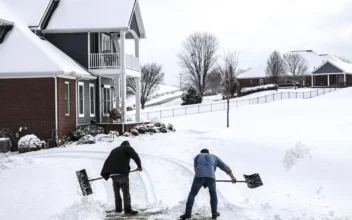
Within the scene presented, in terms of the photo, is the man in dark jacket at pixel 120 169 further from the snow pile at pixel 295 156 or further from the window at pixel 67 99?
the window at pixel 67 99

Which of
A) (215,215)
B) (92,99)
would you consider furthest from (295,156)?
(92,99)

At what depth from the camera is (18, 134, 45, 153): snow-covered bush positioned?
26.0 meters

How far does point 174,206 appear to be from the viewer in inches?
Result: 506

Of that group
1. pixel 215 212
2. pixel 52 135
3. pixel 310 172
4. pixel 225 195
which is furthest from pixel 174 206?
pixel 52 135

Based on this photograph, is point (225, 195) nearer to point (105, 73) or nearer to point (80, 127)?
point (80, 127)

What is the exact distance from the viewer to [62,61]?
29438mm

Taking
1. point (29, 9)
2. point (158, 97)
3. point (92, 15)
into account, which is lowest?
point (158, 97)

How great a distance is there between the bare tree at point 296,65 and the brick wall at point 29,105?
2591 inches

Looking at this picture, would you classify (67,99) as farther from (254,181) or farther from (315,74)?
(315,74)

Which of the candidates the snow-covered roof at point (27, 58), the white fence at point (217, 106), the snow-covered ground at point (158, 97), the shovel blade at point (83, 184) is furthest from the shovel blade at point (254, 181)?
the snow-covered ground at point (158, 97)

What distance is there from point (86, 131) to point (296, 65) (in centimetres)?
6658

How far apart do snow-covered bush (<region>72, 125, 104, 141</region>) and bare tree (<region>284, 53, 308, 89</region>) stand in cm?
6219

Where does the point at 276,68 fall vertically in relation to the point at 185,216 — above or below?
above

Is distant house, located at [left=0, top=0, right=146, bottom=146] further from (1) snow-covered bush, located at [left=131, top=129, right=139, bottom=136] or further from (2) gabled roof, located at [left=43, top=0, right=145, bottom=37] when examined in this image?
(1) snow-covered bush, located at [left=131, top=129, right=139, bottom=136]
